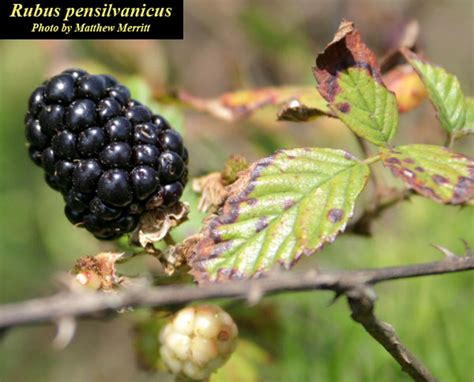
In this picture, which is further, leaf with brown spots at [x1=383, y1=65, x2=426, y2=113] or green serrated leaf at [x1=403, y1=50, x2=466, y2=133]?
leaf with brown spots at [x1=383, y1=65, x2=426, y2=113]

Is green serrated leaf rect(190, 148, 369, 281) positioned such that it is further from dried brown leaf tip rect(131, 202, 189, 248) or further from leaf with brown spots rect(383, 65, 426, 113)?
leaf with brown spots rect(383, 65, 426, 113)

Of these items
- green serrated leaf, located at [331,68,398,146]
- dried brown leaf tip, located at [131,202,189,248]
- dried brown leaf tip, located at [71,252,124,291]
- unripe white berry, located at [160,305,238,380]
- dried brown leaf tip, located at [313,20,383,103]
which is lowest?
unripe white berry, located at [160,305,238,380]

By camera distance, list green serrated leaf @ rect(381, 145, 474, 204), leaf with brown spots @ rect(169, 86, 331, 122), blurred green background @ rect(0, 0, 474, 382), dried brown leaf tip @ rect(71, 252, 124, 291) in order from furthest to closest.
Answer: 1. blurred green background @ rect(0, 0, 474, 382)
2. leaf with brown spots @ rect(169, 86, 331, 122)
3. dried brown leaf tip @ rect(71, 252, 124, 291)
4. green serrated leaf @ rect(381, 145, 474, 204)

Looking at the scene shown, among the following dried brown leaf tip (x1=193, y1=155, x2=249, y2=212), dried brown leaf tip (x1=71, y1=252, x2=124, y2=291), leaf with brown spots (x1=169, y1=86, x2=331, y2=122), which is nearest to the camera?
dried brown leaf tip (x1=71, y1=252, x2=124, y2=291)

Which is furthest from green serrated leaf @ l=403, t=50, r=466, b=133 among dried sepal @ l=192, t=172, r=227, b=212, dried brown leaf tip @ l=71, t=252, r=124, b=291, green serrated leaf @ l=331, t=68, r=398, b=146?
dried brown leaf tip @ l=71, t=252, r=124, b=291

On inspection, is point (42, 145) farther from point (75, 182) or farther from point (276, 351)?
point (276, 351)

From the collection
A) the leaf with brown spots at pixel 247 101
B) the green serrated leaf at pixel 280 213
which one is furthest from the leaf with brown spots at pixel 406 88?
the green serrated leaf at pixel 280 213
